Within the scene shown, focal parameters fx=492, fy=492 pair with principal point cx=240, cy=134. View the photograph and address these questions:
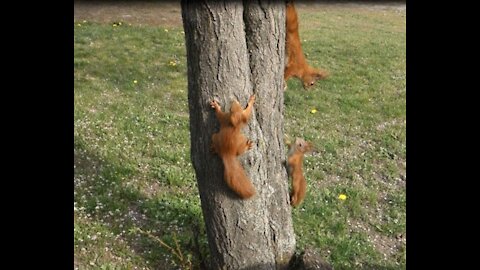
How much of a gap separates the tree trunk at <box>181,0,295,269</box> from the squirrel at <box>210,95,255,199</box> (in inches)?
1.5

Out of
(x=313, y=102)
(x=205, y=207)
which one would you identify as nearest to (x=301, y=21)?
(x=313, y=102)

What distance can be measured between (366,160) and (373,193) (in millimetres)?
723

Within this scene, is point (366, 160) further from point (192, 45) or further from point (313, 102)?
point (192, 45)

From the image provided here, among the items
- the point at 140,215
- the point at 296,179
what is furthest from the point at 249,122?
the point at 140,215

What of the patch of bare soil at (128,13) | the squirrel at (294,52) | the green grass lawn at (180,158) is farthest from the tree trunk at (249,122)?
the patch of bare soil at (128,13)

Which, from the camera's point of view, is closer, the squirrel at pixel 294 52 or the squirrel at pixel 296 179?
the squirrel at pixel 294 52

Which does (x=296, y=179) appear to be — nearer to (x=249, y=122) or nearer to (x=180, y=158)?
(x=249, y=122)

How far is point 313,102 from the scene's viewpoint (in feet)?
21.9

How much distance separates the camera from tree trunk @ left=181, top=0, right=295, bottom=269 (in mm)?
2422

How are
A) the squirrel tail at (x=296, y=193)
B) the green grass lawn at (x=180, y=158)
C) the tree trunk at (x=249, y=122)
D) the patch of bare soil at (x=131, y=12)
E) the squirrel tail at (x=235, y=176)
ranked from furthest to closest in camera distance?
the patch of bare soil at (x=131, y=12) → the green grass lawn at (x=180, y=158) → the squirrel tail at (x=296, y=193) → the squirrel tail at (x=235, y=176) → the tree trunk at (x=249, y=122)

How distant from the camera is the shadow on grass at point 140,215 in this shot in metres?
3.43

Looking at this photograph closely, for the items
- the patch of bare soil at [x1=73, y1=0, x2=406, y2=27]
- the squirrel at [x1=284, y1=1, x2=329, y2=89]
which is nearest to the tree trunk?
the squirrel at [x1=284, y1=1, x2=329, y2=89]

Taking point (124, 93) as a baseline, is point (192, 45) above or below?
above

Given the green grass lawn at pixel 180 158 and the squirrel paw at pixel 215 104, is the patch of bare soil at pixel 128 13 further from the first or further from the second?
the squirrel paw at pixel 215 104
